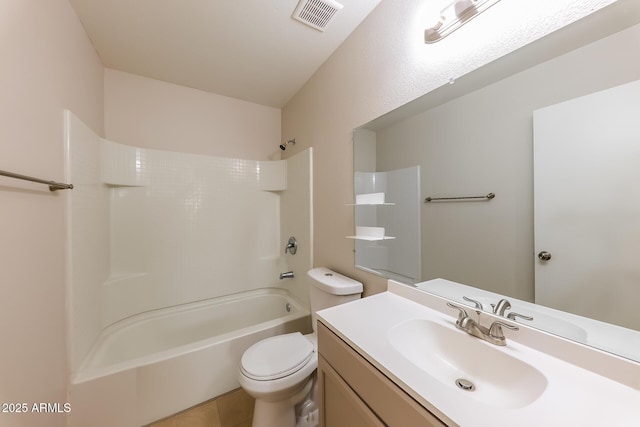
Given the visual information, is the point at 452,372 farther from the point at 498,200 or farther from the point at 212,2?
the point at 212,2

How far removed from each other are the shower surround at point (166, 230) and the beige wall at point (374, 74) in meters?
0.26

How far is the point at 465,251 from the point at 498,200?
23 centimetres

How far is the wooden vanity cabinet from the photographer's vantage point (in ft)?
1.64

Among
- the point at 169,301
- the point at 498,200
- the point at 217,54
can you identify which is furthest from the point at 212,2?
the point at 169,301

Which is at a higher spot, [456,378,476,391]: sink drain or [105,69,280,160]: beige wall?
[105,69,280,160]: beige wall

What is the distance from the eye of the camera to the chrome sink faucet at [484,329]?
655mm

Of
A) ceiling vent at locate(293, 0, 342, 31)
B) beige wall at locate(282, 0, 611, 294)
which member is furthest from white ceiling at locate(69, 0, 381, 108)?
beige wall at locate(282, 0, 611, 294)

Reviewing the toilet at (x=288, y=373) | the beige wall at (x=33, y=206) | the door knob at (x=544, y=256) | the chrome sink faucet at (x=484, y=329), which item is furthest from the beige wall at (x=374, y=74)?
the beige wall at (x=33, y=206)

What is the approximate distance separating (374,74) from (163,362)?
206cm

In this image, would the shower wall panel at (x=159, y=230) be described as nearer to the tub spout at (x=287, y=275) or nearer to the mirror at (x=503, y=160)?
the tub spout at (x=287, y=275)

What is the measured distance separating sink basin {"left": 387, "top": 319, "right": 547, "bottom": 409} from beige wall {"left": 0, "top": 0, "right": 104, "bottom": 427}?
135 centimetres

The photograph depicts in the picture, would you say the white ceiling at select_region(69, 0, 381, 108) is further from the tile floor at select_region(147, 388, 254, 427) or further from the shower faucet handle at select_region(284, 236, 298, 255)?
the tile floor at select_region(147, 388, 254, 427)

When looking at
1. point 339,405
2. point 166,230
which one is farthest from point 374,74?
point 166,230

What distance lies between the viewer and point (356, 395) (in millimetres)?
651
